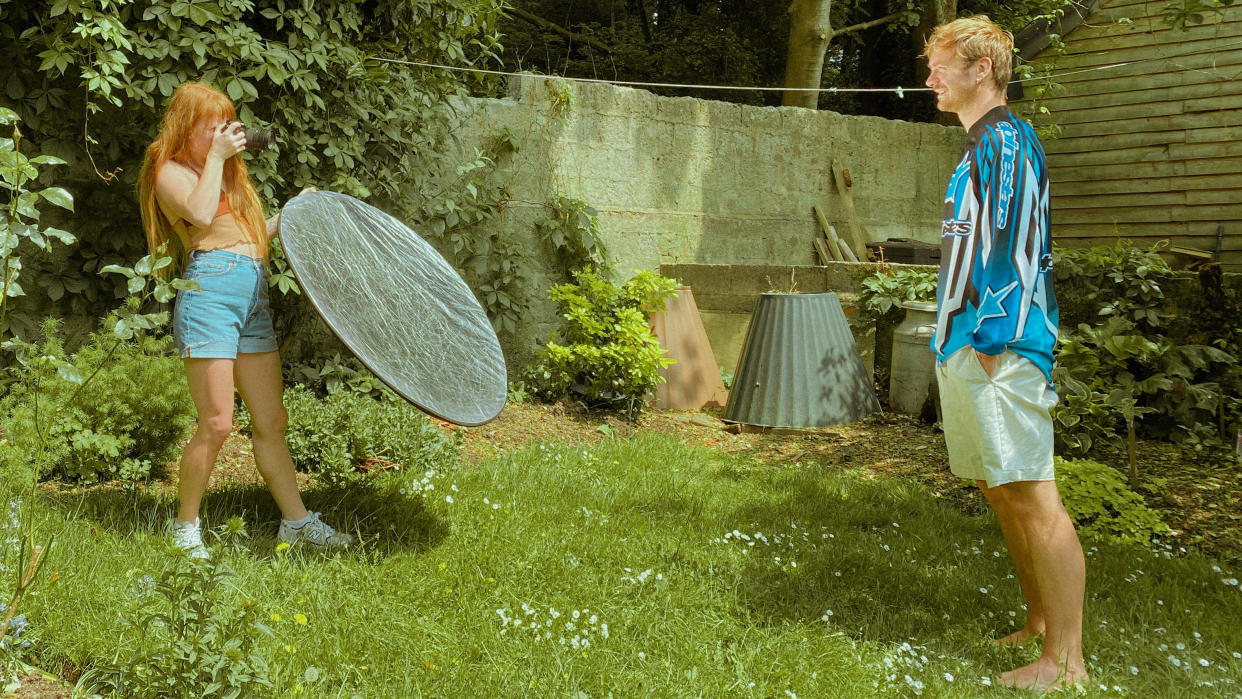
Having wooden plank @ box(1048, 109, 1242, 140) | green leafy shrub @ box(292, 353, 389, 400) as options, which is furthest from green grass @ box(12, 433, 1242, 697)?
wooden plank @ box(1048, 109, 1242, 140)

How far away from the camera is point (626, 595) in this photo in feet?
9.58

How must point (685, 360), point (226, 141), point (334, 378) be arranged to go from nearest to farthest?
point (226, 141) → point (334, 378) → point (685, 360)

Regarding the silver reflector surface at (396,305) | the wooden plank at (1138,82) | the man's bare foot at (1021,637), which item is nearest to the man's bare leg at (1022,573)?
the man's bare foot at (1021,637)

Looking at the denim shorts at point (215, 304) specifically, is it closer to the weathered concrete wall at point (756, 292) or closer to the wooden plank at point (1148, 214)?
the weathered concrete wall at point (756, 292)

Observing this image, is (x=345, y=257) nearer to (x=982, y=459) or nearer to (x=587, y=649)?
(x=587, y=649)

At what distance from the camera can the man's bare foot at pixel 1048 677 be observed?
2.42 m

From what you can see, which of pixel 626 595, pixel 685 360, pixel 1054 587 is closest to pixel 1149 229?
pixel 685 360

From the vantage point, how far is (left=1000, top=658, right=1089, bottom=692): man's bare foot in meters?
2.42

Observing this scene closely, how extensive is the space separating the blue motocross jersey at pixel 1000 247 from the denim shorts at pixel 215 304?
215cm

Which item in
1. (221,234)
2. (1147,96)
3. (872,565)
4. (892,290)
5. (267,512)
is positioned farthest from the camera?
(1147,96)

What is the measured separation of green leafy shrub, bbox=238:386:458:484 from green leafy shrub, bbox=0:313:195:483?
521 mm

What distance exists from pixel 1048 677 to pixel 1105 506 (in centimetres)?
200

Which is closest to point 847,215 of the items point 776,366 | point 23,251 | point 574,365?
point 776,366

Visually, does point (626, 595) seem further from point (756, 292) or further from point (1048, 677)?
point (756, 292)
